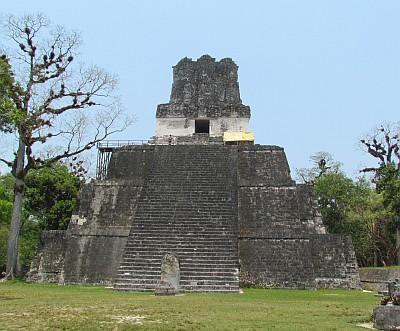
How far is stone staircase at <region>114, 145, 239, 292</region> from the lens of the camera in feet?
43.6

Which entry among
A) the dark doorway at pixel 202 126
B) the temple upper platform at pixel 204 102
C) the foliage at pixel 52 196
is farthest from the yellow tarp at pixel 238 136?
the foliage at pixel 52 196

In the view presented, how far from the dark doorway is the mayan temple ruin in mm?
3252

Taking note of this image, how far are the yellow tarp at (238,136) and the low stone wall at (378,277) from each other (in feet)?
23.4

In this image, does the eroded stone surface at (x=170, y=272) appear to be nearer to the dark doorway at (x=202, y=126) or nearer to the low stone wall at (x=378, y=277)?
the low stone wall at (x=378, y=277)

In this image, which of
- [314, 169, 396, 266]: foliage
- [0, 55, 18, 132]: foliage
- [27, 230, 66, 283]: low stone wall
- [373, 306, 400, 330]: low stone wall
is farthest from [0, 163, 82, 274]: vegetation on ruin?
[373, 306, 400, 330]: low stone wall

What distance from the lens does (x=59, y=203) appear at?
74.2 feet

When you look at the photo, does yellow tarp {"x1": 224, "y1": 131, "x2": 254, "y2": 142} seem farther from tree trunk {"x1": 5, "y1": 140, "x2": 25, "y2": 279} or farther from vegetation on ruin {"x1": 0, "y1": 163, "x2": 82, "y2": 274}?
tree trunk {"x1": 5, "y1": 140, "x2": 25, "y2": 279}

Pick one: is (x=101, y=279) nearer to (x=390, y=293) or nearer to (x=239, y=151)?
(x=239, y=151)

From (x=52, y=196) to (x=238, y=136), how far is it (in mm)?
8511

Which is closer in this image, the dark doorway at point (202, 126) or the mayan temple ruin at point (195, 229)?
the mayan temple ruin at point (195, 229)

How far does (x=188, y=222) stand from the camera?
1524cm

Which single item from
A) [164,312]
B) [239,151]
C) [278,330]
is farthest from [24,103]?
[278,330]

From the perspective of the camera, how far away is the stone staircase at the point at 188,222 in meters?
13.3

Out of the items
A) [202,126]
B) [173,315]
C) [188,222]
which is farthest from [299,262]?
[202,126]
